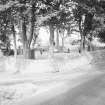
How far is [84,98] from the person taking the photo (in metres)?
9.88

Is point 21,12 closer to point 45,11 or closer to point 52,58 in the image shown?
point 45,11

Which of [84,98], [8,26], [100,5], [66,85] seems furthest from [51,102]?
[100,5]

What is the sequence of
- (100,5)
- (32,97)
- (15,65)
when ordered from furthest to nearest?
(100,5)
(15,65)
(32,97)

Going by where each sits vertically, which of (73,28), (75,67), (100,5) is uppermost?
(100,5)

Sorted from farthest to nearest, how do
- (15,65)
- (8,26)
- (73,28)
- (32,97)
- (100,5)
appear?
(73,28) → (100,5) → (8,26) → (15,65) → (32,97)

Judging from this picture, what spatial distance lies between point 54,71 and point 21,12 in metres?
5.67

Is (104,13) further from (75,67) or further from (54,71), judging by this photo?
(54,71)

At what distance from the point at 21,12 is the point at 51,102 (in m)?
12.3

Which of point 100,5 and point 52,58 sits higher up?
point 100,5

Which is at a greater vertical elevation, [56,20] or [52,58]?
[56,20]

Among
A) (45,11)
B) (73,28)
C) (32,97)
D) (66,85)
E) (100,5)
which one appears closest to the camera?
(32,97)

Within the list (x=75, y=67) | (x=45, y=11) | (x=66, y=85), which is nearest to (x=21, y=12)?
(x=45, y=11)

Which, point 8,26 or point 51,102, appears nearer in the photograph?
point 51,102

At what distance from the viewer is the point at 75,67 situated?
2227cm
